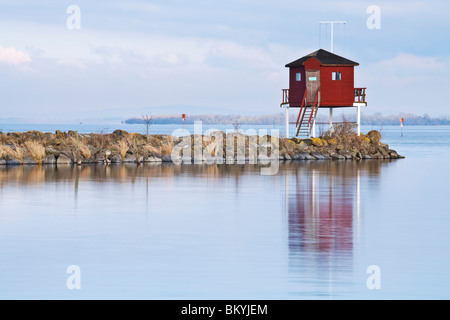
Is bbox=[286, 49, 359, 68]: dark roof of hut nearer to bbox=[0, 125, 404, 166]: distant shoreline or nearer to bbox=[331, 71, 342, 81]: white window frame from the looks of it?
bbox=[331, 71, 342, 81]: white window frame

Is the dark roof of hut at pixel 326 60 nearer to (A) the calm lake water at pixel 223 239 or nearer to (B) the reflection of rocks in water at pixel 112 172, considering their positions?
(B) the reflection of rocks in water at pixel 112 172

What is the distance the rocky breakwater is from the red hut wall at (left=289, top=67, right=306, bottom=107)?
10.1 feet

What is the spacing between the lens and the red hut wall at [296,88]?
4406cm

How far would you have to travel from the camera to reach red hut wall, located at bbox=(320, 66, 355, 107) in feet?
144

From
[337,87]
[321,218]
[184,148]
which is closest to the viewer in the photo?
[321,218]

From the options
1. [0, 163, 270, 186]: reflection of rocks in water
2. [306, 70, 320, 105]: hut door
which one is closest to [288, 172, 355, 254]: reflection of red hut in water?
[0, 163, 270, 186]: reflection of rocks in water

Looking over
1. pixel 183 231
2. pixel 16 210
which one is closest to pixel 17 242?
pixel 183 231

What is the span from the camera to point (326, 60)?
43.8 metres

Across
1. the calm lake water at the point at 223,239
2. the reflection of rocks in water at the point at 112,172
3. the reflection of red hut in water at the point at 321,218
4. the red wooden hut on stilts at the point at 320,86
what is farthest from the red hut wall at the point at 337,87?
the reflection of red hut in water at the point at 321,218

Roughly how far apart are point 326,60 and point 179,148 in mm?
12104

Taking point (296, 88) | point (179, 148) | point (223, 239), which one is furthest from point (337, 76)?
point (223, 239)

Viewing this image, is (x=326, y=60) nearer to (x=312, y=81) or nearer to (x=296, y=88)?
(x=312, y=81)

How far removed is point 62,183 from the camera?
22906 mm

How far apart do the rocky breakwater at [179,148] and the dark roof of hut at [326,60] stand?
14.0 feet
